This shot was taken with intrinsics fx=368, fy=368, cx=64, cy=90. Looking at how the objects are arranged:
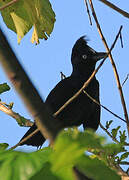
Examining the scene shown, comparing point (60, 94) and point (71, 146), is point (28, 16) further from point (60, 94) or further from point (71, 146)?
point (60, 94)

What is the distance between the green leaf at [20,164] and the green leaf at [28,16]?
57.9 inches

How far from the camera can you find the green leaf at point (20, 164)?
710mm

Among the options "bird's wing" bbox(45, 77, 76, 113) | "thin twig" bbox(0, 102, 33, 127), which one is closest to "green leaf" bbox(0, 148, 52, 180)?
"thin twig" bbox(0, 102, 33, 127)

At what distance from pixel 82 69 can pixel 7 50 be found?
197 inches

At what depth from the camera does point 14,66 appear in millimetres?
699

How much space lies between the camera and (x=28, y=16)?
2289mm

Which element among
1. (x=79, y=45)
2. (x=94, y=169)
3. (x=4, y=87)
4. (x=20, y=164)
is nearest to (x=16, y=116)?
(x=4, y=87)

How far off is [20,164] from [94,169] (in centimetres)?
17

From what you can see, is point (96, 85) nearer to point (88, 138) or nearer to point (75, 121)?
point (75, 121)

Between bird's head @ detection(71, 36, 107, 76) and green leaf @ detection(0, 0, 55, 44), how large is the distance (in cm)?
313

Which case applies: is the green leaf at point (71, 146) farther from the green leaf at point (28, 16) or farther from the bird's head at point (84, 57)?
the bird's head at point (84, 57)

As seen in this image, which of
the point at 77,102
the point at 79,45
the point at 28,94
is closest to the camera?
the point at 28,94

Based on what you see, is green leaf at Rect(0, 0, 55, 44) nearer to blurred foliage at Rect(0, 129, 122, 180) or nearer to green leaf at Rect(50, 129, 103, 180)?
blurred foliage at Rect(0, 129, 122, 180)

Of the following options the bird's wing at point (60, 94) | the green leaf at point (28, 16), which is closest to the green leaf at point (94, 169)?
the green leaf at point (28, 16)
